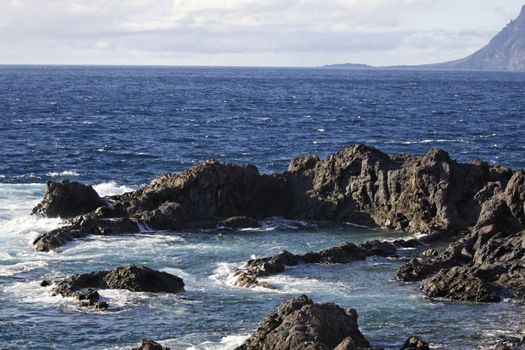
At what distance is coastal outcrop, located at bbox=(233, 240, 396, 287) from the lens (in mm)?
46875

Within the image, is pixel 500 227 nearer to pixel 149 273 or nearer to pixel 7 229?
pixel 149 273

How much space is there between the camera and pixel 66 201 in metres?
60.8

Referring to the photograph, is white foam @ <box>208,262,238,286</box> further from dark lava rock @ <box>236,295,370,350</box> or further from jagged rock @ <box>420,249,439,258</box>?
dark lava rock @ <box>236,295,370,350</box>

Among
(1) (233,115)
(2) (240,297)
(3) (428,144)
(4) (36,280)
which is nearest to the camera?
(2) (240,297)

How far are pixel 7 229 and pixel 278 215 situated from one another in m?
17.5

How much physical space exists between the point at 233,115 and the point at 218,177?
3326 inches

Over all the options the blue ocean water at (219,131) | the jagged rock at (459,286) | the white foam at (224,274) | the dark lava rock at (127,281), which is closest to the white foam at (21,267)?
the dark lava rock at (127,281)

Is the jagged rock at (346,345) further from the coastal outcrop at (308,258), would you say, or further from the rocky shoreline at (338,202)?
the rocky shoreline at (338,202)

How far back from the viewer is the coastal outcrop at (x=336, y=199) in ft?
177

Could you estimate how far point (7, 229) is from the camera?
191 ft

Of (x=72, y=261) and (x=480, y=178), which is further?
(x=480, y=178)

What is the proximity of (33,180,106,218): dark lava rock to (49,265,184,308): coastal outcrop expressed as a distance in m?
16.1

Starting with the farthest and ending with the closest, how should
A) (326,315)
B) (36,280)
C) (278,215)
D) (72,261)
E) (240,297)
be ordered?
(278,215) → (72,261) → (36,280) → (240,297) → (326,315)

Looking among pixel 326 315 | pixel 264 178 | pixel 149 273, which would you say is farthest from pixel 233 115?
pixel 326 315
